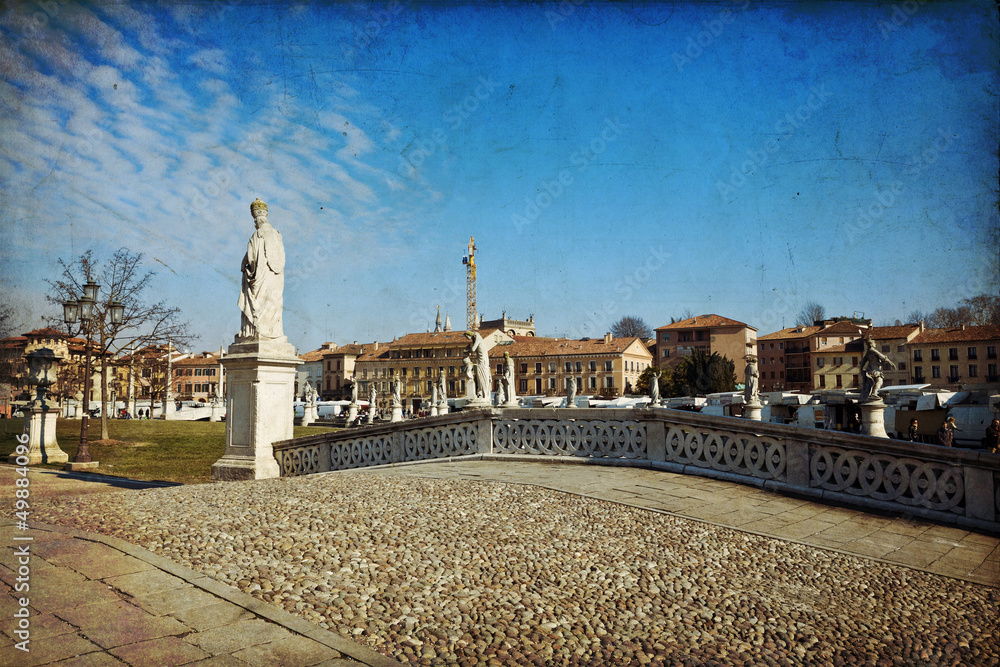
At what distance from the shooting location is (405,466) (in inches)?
404

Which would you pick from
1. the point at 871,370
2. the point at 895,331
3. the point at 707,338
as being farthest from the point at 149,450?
the point at 707,338

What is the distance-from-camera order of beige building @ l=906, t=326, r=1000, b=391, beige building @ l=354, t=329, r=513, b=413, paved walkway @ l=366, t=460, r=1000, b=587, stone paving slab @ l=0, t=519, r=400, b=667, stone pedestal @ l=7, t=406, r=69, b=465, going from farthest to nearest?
beige building @ l=354, t=329, r=513, b=413
beige building @ l=906, t=326, r=1000, b=391
stone pedestal @ l=7, t=406, r=69, b=465
paved walkway @ l=366, t=460, r=1000, b=587
stone paving slab @ l=0, t=519, r=400, b=667

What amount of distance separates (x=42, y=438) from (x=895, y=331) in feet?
262

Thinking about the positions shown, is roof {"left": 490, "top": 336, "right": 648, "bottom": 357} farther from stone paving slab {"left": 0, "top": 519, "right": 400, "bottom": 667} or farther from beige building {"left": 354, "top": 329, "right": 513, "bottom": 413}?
stone paving slab {"left": 0, "top": 519, "right": 400, "bottom": 667}

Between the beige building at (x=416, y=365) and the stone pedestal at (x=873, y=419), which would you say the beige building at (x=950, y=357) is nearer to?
the stone pedestal at (x=873, y=419)

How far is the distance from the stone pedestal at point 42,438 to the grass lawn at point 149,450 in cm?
41

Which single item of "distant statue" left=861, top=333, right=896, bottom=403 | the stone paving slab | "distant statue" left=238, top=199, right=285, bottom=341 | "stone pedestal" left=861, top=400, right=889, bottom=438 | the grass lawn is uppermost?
"distant statue" left=238, top=199, right=285, bottom=341

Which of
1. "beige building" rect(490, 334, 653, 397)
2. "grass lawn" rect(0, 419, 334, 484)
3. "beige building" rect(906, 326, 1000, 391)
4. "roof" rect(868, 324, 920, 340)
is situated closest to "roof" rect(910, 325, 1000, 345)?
"beige building" rect(906, 326, 1000, 391)

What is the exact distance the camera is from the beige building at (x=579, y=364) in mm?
91188

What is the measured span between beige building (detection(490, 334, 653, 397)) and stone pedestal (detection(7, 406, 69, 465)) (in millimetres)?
75327

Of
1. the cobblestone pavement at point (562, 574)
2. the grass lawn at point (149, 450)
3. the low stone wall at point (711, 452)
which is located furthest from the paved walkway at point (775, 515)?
the grass lawn at point (149, 450)

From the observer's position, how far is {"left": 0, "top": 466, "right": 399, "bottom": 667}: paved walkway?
297 centimetres

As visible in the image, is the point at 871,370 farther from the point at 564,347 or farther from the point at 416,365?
the point at 416,365

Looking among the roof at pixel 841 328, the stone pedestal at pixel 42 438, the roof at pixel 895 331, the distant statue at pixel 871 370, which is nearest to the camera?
the distant statue at pixel 871 370
